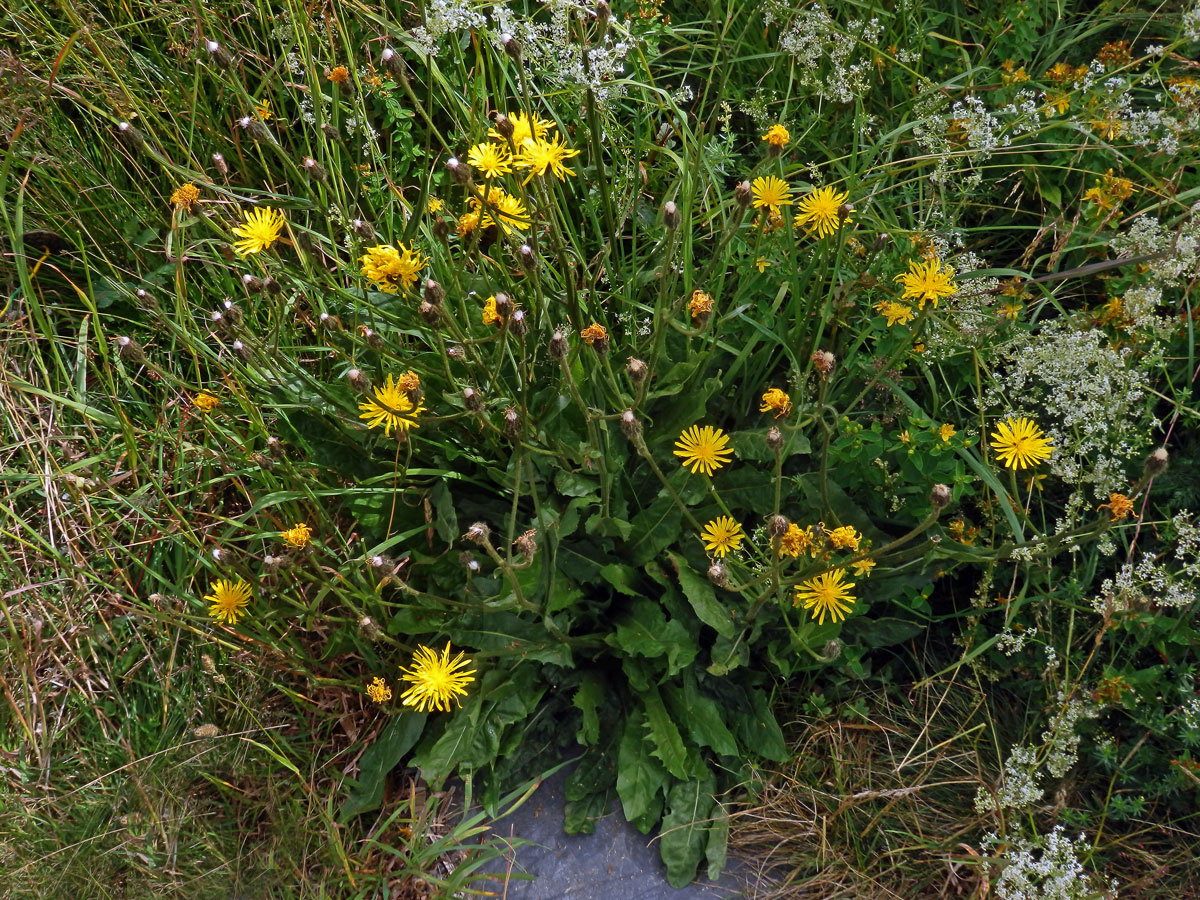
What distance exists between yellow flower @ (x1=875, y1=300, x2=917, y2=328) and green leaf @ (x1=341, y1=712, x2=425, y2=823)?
150 centimetres

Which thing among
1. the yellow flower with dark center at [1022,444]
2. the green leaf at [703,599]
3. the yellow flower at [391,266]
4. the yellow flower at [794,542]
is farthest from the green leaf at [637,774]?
the yellow flower at [391,266]

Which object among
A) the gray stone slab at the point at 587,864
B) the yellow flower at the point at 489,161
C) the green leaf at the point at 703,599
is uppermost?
the yellow flower at the point at 489,161

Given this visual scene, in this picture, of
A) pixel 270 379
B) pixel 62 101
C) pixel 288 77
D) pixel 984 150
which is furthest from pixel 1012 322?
pixel 62 101

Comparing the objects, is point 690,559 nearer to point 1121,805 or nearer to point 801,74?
point 1121,805

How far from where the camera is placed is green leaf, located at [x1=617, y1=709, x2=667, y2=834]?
228 cm

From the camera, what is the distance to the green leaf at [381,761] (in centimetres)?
235

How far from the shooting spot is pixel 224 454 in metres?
2.68

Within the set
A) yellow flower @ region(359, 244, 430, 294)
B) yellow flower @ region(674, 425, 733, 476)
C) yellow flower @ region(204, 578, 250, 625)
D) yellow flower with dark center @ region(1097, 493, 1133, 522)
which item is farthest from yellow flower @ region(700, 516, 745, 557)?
yellow flower @ region(204, 578, 250, 625)

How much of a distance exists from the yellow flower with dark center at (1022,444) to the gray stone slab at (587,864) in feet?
3.90

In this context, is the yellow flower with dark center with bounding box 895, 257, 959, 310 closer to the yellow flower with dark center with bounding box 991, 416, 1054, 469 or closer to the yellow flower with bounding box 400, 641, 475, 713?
the yellow flower with dark center with bounding box 991, 416, 1054, 469

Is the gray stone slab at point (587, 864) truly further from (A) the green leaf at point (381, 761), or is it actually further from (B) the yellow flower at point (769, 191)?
(B) the yellow flower at point (769, 191)

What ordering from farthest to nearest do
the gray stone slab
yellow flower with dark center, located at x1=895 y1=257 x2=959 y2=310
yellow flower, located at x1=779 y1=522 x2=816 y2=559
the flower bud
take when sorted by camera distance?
the gray stone slab
yellow flower with dark center, located at x1=895 y1=257 x2=959 y2=310
yellow flower, located at x1=779 y1=522 x2=816 y2=559
the flower bud

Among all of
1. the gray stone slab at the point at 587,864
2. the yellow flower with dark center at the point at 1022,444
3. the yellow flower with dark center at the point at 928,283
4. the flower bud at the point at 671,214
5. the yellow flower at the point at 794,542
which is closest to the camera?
the flower bud at the point at 671,214

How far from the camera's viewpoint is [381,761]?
237 cm
